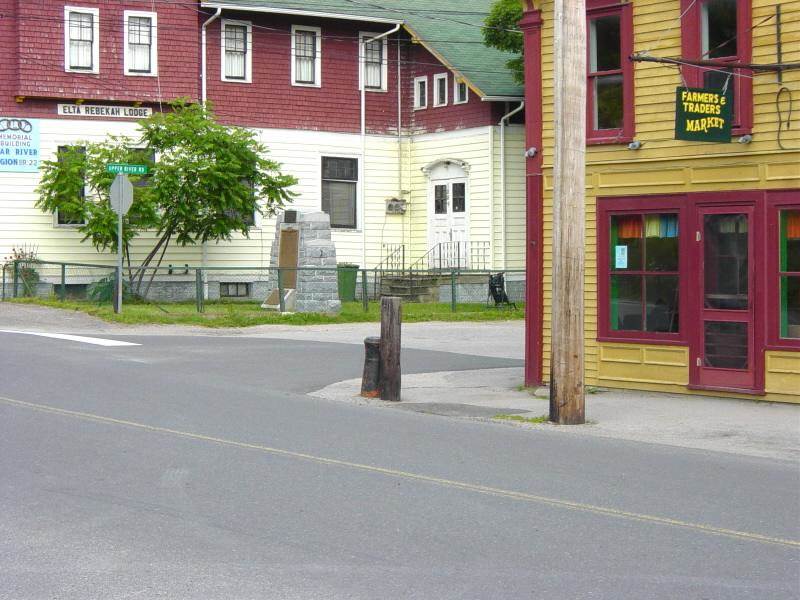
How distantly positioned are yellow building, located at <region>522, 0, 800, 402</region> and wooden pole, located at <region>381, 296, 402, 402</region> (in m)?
2.44

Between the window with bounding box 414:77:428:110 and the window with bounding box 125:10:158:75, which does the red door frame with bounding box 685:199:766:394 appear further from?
the window with bounding box 414:77:428:110

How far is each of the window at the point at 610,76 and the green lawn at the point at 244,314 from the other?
39.7 ft

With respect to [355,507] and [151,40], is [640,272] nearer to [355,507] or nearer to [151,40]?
[355,507]

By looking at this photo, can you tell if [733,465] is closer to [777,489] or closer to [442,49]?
[777,489]

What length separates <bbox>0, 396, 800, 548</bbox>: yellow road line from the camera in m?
7.97

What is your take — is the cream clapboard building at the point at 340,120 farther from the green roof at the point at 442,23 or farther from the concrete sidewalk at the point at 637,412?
the concrete sidewalk at the point at 637,412

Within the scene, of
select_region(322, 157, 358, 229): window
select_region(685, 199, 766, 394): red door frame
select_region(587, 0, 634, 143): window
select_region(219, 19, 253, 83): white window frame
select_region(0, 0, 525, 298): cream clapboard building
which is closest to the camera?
select_region(685, 199, 766, 394): red door frame

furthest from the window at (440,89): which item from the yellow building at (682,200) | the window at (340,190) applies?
the yellow building at (682,200)

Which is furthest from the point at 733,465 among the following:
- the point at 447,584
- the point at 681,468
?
the point at 447,584

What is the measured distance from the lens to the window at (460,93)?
35.5 meters

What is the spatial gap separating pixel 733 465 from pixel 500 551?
166 inches

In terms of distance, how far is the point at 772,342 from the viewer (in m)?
14.5

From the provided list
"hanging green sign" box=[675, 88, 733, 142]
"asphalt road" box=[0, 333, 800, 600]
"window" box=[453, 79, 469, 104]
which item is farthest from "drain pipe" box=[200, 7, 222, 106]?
"hanging green sign" box=[675, 88, 733, 142]

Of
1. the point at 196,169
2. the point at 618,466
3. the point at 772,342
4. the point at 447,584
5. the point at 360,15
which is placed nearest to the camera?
the point at 447,584
